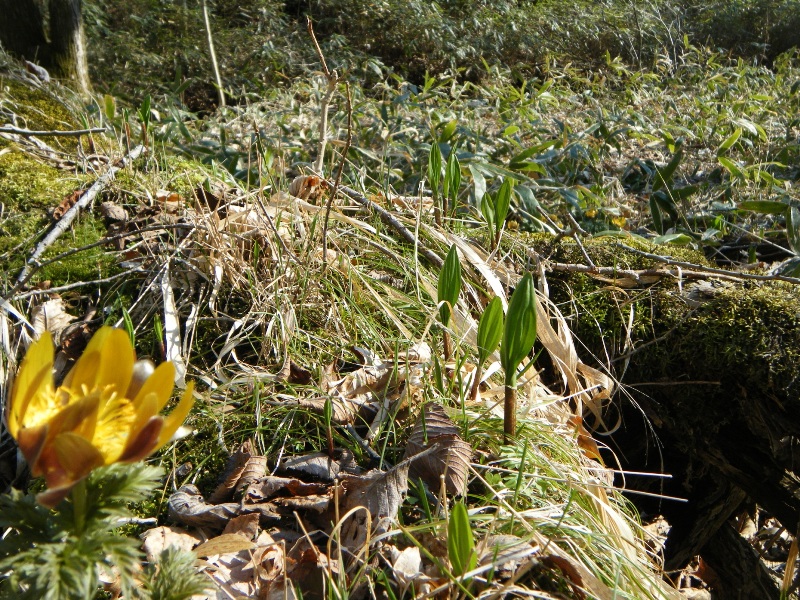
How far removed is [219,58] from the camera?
333 inches

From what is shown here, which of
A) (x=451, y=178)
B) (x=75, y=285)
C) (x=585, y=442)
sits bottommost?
(x=585, y=442)

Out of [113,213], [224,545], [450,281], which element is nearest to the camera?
[224,545]

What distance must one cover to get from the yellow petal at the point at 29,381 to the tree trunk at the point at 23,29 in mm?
5920

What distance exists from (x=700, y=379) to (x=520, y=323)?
896 millimetres

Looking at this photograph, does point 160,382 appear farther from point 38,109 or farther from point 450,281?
point 38,109

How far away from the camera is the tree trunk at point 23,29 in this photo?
5738mm

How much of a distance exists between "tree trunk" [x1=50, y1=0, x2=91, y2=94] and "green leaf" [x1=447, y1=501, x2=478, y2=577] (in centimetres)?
559

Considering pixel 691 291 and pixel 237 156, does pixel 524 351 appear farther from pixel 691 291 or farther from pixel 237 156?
pixel 237 156

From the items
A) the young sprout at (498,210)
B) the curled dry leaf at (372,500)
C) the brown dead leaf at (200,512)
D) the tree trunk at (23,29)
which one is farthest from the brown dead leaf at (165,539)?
the tree trunk at (23,29)

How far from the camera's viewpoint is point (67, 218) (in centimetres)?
200

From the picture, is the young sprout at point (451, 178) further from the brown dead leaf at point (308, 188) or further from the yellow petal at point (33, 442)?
the yellow petal at point (33, 442)

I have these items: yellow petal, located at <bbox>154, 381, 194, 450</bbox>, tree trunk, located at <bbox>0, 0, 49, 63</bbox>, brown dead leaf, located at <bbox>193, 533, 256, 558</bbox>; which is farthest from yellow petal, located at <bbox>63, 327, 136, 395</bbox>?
tree trunk, located at <bbox>0, 0, 49, 63</bbox>

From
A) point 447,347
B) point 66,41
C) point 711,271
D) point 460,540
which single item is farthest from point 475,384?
point 66,41

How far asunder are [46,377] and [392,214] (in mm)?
1594
